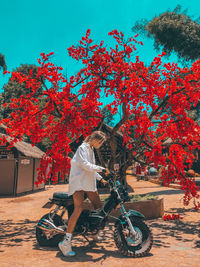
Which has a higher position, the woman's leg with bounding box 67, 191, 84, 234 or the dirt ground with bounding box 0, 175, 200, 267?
the woman's leg with bounding box 67, 191, 84, 234

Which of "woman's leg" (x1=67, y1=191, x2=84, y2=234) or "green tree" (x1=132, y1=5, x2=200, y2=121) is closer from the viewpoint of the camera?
"woman's leg" (x1=67, y1=191, x2=84, y2=234)

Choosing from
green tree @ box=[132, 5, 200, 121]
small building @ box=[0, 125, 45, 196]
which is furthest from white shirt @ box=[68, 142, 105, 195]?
green tree @ box=[132, 5, 200, 121]

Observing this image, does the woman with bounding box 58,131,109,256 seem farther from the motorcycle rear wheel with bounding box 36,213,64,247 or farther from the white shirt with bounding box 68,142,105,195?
the motorcycle rear wheel with bounding box 36,213,64,247

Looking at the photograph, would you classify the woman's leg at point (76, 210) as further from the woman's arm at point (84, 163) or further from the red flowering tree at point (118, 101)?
the red flowering tree at point (118, 101)

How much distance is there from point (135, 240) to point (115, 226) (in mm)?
400

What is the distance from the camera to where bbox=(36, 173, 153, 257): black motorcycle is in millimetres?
4164

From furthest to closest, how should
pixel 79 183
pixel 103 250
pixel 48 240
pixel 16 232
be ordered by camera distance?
pixel 16 232 → pixel 48 240 → pixel 103 250 → pixel 79 183

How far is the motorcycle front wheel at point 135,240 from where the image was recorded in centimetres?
414

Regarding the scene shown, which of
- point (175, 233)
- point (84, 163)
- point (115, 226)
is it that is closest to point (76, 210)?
point (115, 226)

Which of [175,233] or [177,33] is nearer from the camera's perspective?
Result: [175,233]

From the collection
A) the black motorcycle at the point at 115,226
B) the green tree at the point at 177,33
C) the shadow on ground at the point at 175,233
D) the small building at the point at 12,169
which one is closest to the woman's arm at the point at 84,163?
the black motorcycle at the point at 115,226

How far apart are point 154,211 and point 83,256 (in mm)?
4008

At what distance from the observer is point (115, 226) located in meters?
4.30

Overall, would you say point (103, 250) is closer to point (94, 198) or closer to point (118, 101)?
point (94, 198)
